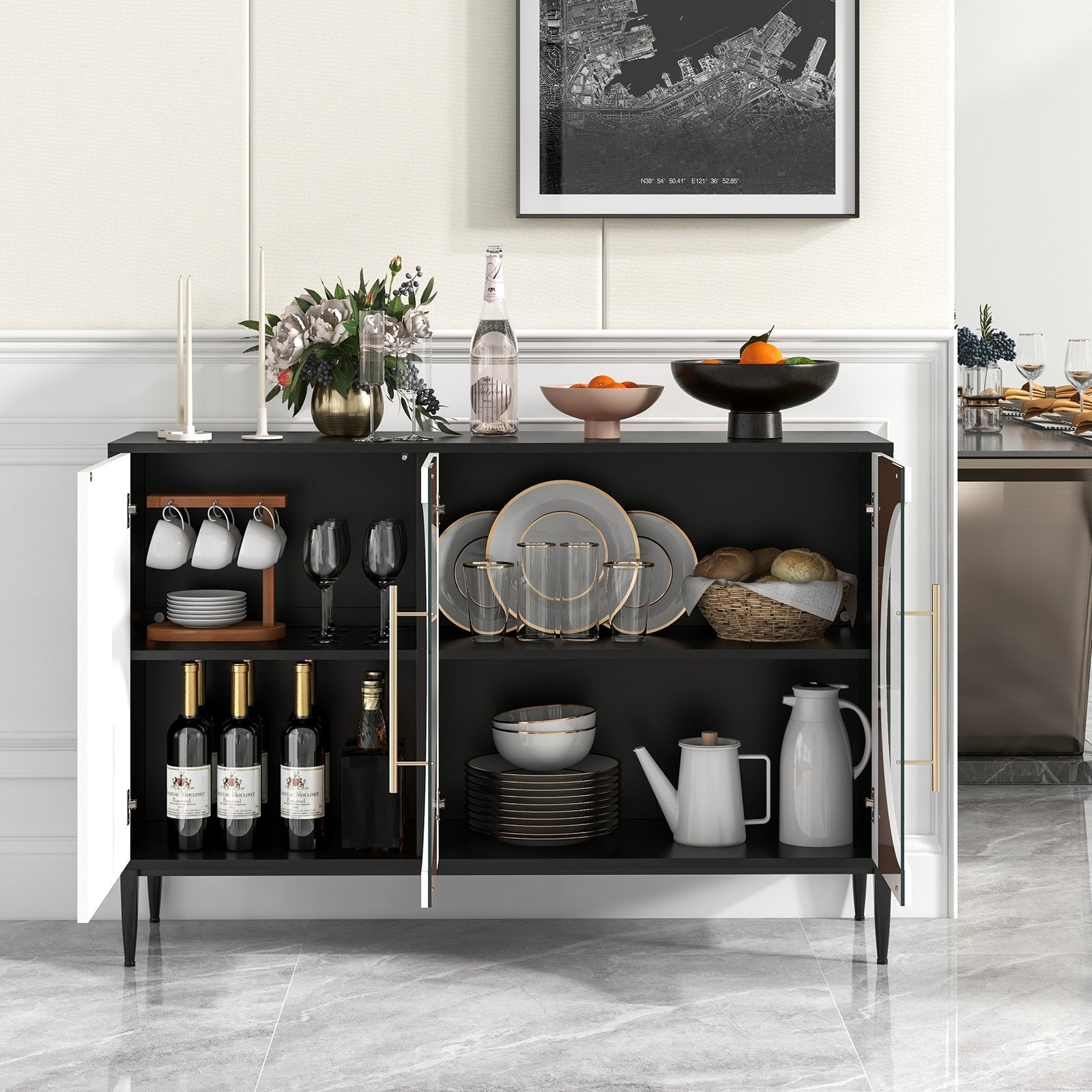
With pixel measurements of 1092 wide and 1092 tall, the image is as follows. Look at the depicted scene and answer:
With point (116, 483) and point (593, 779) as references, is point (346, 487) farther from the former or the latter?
point (593, 779)

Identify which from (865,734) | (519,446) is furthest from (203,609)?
(865,734)

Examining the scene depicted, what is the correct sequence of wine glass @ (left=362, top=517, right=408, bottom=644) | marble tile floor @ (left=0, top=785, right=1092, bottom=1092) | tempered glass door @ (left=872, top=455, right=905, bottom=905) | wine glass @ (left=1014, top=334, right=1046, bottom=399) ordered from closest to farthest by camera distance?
marble tile floor @ (left=0, top=785, right=1092, bottom=1092), tempered glass door @ (left=872, top=455, right=905, bottom=905), wine glass @ (left=362, top=517, right=408, bottom=644), wine glass @ (left=1014, top=334, right=1046, bottom=399)

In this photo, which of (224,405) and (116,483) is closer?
(116,483)

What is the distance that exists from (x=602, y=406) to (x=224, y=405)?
0.84m

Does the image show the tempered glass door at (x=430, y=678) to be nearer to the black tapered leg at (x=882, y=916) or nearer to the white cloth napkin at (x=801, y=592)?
the white cloth napkin at (x=801, y=592)

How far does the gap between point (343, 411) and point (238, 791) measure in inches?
30.5

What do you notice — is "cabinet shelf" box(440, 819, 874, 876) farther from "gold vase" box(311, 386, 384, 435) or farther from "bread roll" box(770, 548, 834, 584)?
"gold vase" box(311, 386, 384, 435)

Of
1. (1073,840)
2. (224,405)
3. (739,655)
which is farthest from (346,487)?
(1073,840)

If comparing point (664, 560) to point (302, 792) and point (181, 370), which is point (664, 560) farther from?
point (181, 370)

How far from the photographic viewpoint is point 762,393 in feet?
8.71

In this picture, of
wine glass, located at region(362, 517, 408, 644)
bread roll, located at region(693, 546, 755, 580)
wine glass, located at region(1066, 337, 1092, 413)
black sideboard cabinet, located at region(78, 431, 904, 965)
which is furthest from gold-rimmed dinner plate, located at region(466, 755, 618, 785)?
wine glass, located at region(1066, 337, 1092, 413)

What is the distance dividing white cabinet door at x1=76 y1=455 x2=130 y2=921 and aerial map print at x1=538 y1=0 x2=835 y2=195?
1.12 meters

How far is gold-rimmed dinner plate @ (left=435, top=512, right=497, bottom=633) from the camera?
280cm

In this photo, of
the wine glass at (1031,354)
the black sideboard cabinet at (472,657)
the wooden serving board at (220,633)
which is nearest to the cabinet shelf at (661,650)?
the black sideboard cabinet at (472,657)
